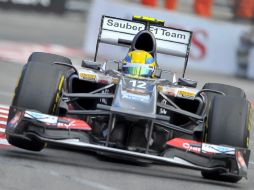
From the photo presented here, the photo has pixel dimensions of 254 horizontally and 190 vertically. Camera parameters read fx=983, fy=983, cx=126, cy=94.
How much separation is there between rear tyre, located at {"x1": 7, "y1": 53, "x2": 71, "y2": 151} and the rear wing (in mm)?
2762

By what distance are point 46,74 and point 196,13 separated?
1964 centimetres

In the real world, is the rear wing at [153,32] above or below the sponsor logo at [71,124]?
above

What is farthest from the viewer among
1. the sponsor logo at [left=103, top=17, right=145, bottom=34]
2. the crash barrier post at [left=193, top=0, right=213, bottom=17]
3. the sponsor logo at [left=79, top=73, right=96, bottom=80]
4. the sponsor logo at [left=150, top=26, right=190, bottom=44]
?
the crash barrier post at [left=193, top=0, right=213, bottom=17]

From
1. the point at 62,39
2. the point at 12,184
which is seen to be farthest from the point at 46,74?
the point at 62,39

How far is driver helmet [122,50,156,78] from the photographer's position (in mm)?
12219

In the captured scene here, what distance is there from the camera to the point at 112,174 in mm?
10266

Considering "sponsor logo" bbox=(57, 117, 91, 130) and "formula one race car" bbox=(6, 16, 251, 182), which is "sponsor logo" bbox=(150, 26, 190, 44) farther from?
"sponsor logo" bbox=(57, 117, 91, 130)

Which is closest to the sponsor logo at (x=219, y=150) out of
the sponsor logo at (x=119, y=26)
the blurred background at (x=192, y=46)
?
the sponsor logo at (x=119, y=26)

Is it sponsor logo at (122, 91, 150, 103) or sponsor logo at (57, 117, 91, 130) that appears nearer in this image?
sponsor logo at (57, 117, 91, 130)

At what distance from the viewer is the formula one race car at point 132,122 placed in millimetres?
10500

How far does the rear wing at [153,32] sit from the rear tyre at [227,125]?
114 inches

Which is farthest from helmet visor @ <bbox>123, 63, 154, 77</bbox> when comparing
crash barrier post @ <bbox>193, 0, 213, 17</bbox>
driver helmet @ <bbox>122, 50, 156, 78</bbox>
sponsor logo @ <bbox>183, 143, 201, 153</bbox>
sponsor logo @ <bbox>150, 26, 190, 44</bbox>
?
crash barrier post @ <bbox>193, 0, 213, 17</bbox>

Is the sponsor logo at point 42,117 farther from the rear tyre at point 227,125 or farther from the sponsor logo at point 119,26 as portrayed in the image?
the sponsor logo at point 119,26

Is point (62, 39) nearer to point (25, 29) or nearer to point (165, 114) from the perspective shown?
point (25, 29)
